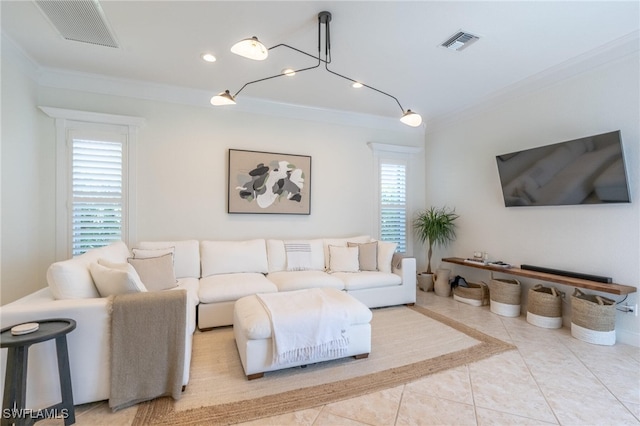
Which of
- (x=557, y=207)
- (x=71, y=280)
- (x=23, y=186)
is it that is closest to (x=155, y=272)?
(x=71, y=280)

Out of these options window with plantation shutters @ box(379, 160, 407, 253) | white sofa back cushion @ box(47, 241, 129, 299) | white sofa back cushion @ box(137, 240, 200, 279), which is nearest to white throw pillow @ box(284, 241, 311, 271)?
white sofa back cushion @ box(137, 240, 200, 279)

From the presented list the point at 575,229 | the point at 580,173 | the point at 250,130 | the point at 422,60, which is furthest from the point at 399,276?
the point at 250,130

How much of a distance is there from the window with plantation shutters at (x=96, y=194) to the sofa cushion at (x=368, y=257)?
3.16m

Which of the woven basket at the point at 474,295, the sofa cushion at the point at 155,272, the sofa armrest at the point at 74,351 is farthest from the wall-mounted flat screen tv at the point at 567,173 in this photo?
the sofa armrest at the point at 74,351

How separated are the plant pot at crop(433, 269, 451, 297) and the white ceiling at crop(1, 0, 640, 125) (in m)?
2.63

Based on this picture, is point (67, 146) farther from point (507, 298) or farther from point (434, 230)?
point (507, 298)

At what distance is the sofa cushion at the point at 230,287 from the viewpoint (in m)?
3.06

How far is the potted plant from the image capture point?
15.3 ft

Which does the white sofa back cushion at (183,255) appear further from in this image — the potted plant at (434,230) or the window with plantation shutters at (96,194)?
the potted plant at (434,230)

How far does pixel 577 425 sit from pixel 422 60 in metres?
3.23

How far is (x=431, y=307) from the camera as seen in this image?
12.9 ft

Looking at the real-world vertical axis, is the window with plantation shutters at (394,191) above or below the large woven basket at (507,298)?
above

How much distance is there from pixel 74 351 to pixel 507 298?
4.22 m

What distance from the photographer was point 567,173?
124 inches
